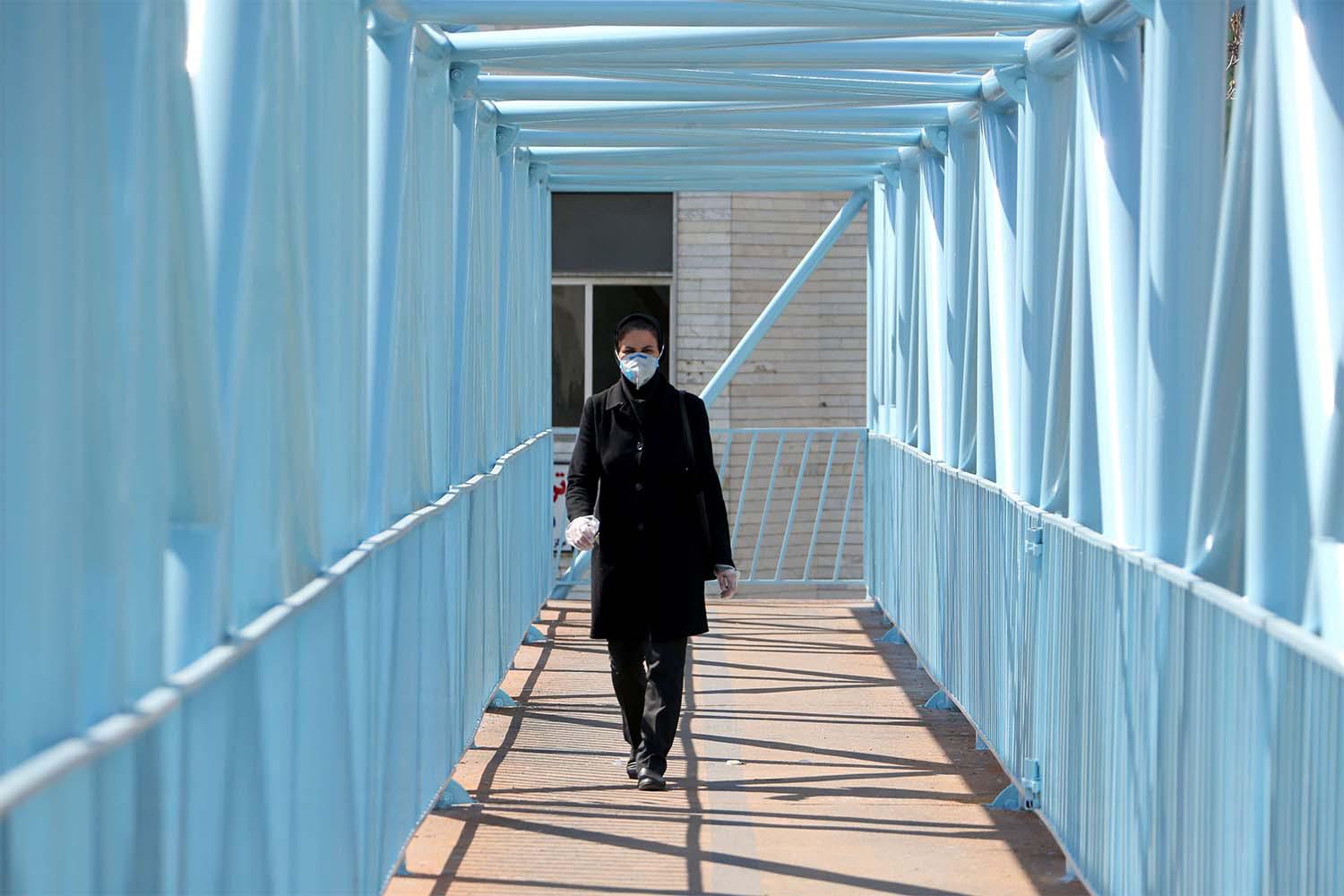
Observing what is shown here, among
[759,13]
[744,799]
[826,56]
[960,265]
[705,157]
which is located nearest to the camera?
[759,13]

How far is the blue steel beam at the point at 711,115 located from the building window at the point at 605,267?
10238 millimetres

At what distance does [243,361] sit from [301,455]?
0.78m

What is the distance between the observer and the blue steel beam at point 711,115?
9.68 meters

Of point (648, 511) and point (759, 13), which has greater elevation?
point (759, 13)

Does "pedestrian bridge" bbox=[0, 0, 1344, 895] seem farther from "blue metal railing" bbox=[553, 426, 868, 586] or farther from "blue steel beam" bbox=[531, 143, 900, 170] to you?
"blue metal railing" bbox=[553, 426, 868, 586]

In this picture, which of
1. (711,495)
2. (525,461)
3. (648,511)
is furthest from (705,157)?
(648,511)

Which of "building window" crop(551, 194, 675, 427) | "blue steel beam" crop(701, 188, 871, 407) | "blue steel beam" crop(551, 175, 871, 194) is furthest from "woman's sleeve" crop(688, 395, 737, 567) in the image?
"building window" crop(551, 194, 675, 427)

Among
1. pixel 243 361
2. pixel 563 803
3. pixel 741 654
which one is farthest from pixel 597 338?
pixel 243 361

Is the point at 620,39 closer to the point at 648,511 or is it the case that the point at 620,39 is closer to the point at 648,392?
the point at 648,392

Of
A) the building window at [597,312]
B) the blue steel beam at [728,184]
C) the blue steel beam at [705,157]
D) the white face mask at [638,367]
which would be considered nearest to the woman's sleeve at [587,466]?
the white face mask at [638,367]

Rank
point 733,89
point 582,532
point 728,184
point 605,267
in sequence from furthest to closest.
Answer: point 605,267 < point 728,184 < point 733,89 < point 582,532

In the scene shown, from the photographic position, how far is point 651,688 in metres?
7.30

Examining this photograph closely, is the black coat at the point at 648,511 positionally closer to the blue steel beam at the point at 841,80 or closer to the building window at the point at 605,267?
the blue steel beam at the point at 841,80

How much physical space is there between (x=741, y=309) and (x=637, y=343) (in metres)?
13.2
